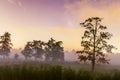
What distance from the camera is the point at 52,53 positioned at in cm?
8500

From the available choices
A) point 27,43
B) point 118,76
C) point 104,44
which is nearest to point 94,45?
point 104,44

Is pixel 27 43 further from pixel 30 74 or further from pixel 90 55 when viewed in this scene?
pixel 30 74

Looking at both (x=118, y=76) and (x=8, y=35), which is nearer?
(x=118, y=76)

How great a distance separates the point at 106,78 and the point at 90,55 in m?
22.3

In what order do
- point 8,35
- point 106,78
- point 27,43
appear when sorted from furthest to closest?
point 27,43 → point 8,35 → point 106,78

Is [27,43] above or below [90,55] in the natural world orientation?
above

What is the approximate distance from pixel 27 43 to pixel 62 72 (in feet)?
271

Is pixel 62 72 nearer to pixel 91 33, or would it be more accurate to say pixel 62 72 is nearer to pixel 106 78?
pixel 106 78

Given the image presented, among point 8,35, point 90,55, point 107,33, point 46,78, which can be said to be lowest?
point 46,78

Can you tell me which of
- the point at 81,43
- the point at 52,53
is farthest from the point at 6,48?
the point at 81,43

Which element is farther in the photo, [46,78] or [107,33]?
[107,33]

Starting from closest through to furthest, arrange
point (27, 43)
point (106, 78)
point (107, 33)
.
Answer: point (106, 78) → point (107, 33) → point (27, 43)

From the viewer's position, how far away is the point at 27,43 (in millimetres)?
94000

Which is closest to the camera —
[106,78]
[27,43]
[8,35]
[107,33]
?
[106,78]
